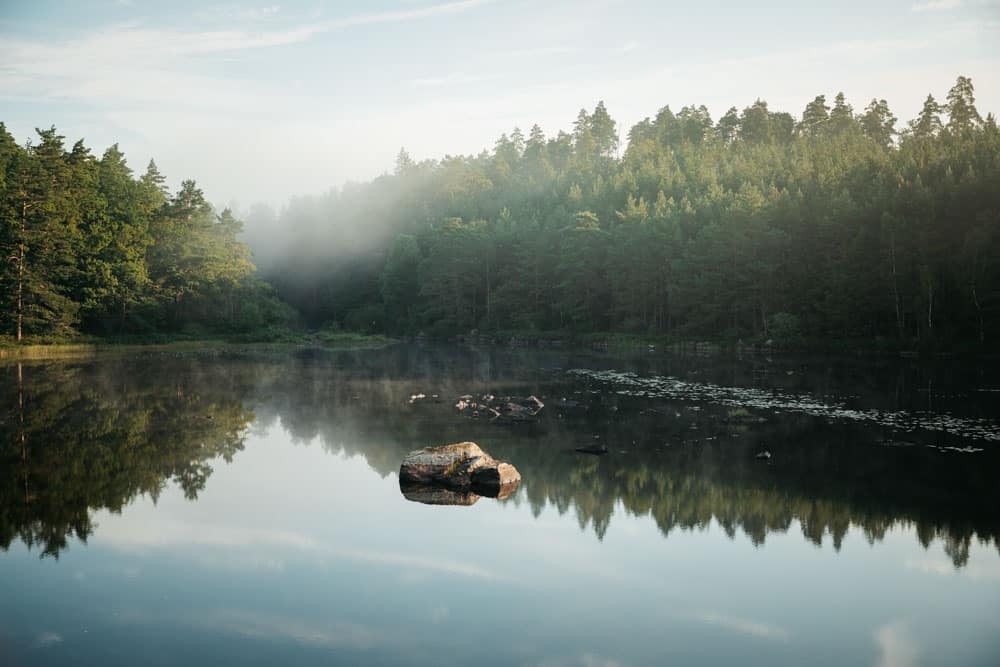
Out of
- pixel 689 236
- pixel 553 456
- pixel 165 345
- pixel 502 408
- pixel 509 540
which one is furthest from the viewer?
pixel 689 236

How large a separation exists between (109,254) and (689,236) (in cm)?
6341

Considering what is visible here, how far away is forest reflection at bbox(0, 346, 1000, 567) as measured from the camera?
49.5ft

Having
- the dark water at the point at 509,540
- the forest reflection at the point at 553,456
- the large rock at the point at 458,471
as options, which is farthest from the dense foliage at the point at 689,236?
the large rock at the point at 458,471

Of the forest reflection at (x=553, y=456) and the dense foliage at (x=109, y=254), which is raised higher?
the dense foliage at (x=109, y=254)

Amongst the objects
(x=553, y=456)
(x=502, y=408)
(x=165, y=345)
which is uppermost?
(x=502, y=408)

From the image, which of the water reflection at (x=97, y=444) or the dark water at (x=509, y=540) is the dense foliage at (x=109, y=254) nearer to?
the water reflection at (x=97, y=444)

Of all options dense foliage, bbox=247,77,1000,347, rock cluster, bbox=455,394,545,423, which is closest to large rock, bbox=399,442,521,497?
rock cluster, bbox=455,394,545,423

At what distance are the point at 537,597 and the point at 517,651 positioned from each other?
1.89 meters

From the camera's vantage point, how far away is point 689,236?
8406cm

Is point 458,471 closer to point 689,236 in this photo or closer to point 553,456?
point 553,456

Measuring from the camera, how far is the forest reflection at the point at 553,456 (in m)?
15.1

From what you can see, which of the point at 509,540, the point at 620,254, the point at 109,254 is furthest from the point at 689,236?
the point at 509,540

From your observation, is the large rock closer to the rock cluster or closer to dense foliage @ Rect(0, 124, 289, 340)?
the rock cluster

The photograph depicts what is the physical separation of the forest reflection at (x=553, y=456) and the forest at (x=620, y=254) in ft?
106
